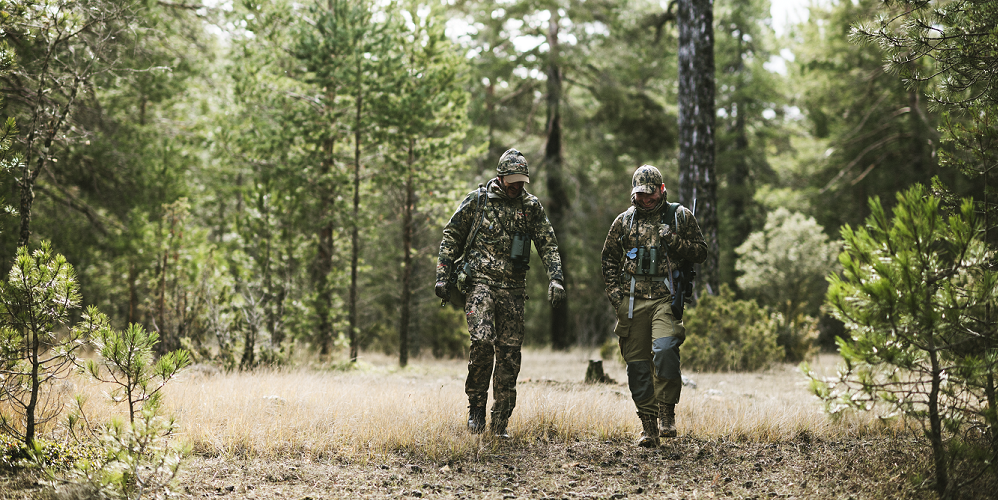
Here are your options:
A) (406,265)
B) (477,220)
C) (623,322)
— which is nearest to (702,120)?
(406,265)

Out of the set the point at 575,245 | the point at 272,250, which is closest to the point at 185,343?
the point at 272,250

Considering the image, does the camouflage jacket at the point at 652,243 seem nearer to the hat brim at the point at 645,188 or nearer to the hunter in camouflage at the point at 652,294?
the hunter in camouflage at the point at 652,294

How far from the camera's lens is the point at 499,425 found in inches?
183

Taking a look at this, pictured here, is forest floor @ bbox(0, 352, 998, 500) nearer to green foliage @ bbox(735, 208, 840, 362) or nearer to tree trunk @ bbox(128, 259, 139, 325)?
tree trunk @ bbox(128, 259, 139, 325)

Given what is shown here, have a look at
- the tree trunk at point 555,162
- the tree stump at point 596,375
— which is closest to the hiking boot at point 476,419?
the tree stump at point 596,375

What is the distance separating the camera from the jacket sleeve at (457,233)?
4910 millimetres

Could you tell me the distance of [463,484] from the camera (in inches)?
148

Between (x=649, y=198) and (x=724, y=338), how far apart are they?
613 cm

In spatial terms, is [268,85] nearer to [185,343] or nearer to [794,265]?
[185,343]

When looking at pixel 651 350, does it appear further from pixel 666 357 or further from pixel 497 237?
pixel 497 237

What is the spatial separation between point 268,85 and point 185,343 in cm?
455

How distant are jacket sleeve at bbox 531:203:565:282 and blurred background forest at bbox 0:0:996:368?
8.35ft

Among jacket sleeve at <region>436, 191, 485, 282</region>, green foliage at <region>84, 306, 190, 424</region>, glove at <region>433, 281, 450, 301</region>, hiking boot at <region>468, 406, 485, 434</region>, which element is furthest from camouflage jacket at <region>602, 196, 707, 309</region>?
green foliage at <region>84, 306, 190, 424</region>

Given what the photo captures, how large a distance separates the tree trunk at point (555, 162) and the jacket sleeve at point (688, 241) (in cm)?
1143
